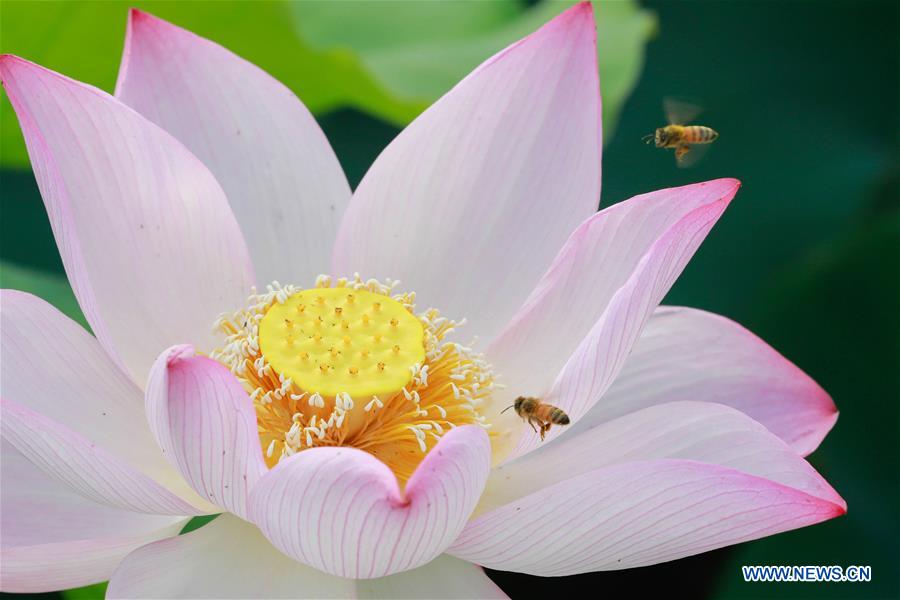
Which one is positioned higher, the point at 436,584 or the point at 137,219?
the point at 137,219

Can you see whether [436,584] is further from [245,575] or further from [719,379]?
[719,379]

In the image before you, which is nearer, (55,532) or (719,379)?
(55,532)

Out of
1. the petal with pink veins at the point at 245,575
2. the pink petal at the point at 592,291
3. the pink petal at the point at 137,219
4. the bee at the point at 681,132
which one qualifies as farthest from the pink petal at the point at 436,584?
the bee at the point at 681,132

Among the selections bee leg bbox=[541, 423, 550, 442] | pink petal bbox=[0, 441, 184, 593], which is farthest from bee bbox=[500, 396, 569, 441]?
pink petal bbox=[0, 441, 184, 593]

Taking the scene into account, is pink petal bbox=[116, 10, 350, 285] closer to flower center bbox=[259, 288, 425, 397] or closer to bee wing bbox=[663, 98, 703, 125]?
flower center bbox=[259, 288, 425, 397]

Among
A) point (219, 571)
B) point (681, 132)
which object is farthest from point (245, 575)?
point (681, 132)

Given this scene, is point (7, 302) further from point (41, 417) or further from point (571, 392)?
point (571, 392)

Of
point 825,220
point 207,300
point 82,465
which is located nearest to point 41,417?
point 82,465
